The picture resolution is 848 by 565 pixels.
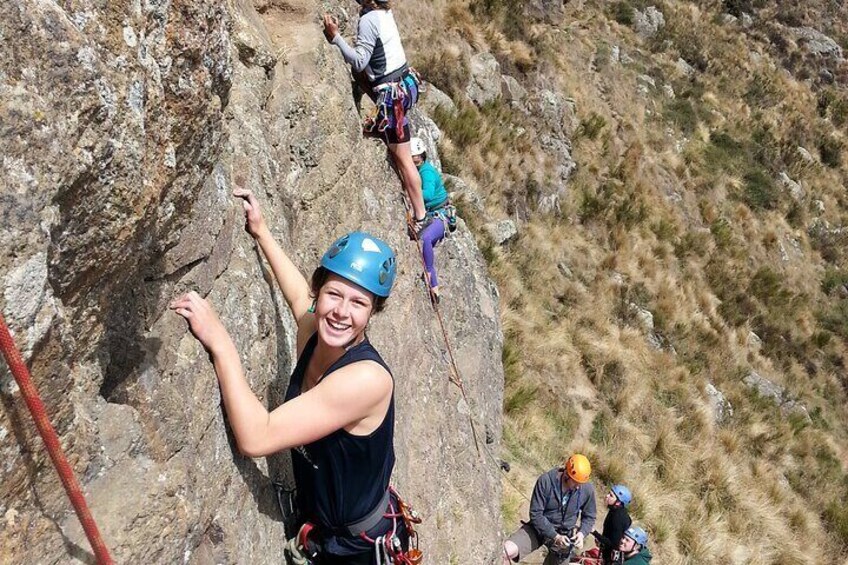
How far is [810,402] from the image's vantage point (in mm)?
16156

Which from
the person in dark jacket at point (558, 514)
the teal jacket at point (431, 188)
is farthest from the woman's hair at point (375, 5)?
the person in dark jacket at point (558, 514)

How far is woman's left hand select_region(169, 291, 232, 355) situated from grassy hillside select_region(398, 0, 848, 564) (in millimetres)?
6106

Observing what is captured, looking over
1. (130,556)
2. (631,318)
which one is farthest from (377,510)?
(631,318)

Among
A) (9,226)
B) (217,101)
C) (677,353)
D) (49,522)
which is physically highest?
(9,226)

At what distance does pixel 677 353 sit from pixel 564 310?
301cm

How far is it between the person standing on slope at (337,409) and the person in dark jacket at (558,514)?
180 inches

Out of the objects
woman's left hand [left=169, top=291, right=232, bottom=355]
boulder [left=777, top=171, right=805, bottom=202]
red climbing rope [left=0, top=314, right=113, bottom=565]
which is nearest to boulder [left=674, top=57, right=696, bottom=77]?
boulder [left=777, top=171, right=805, bottom=202]

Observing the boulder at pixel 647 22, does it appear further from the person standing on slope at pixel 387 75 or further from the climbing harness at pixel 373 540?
the climbing harness at pixel 373 540

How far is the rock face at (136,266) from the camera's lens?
64.3 inches

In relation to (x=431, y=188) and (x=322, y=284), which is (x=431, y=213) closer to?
(x=431, y=188)

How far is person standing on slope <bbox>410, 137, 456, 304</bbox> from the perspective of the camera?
6375 mm

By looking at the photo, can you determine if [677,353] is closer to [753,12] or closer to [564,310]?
[564,310]

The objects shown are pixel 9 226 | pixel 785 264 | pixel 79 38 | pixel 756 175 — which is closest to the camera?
pixel 9 226

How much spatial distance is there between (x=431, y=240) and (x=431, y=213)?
0.96 ft
